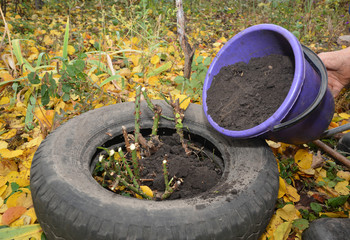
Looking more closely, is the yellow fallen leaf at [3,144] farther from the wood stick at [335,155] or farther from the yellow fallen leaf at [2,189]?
the wood stick at [335,155]

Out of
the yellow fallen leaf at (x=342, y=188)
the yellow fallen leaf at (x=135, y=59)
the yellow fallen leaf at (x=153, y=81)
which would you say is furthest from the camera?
the yellow fallen leaf at (x=135, y=59)

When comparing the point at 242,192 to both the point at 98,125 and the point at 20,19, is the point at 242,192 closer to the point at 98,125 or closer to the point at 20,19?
the point at 98,125

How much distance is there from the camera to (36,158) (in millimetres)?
1399

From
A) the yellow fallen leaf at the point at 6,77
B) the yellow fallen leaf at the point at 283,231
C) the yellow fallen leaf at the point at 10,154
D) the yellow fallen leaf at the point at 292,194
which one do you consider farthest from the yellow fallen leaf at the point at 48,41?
the yellow fallen leaf at the point at 283,231

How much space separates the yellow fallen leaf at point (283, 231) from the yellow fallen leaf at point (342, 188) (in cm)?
51

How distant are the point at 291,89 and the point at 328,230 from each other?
0.73m

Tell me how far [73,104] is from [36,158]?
1.05 metres

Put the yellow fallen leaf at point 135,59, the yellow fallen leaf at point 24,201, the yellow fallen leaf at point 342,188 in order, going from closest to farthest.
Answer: the yellow fallen leaf at point 24,201
the yellow fallen leaf at point 342,188
the yellow fallen leaf at point 135,59

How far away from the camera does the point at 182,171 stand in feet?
5.09

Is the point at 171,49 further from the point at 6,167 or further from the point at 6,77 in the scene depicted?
the point at 6,167

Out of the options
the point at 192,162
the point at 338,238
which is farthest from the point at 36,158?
the point at 338,238

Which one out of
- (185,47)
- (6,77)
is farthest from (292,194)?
(6,77)

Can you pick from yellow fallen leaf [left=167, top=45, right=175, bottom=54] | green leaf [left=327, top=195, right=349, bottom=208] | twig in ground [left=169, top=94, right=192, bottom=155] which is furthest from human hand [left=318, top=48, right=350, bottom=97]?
yellow fallen leaf [left=167, top=45, right=175, bottom=54]

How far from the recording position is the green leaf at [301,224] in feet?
4.97
